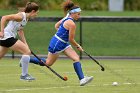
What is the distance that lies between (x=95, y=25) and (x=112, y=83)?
1281 cm

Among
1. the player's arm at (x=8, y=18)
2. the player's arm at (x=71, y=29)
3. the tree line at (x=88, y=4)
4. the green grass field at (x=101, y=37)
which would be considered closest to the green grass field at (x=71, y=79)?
the player's arm at (x=71, y=29)

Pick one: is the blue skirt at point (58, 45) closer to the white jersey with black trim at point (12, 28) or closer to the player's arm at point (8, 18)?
the white jersey with black trim at point (12, 28)

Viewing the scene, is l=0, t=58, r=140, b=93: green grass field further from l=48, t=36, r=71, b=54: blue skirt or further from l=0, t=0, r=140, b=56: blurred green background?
l=0, t=0, r=140, b=56: blurred green background

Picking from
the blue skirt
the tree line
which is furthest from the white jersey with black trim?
the tree line

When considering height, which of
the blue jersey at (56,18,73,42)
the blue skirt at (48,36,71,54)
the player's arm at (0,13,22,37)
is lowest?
the blue skirt at (48,36,71,54)

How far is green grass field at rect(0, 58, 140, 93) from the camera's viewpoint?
1386cm

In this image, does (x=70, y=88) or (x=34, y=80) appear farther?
(x=34, y=80)

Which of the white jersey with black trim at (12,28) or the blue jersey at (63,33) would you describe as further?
the white jersey with black trim at (12,28)

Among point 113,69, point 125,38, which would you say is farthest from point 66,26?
point 125,38

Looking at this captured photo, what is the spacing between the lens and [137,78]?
16.6m

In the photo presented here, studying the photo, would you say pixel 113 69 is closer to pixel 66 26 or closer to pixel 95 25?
pixel 66 26

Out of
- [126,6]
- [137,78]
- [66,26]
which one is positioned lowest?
[126,6]

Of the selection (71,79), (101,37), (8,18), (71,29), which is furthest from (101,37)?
(8,18)

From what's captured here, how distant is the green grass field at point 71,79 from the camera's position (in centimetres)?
1386
